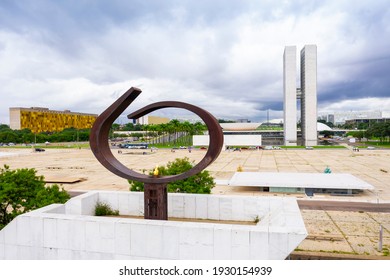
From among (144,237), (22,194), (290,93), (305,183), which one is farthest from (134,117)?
(290,93)

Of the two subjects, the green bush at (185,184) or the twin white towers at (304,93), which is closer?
the green bush at (185,184)

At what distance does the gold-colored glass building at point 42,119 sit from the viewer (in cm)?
14984

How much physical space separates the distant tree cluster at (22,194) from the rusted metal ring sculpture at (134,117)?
4.24 metres

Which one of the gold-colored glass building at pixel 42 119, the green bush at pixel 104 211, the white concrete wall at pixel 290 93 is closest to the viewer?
Result: the green bush at pixel 104 211

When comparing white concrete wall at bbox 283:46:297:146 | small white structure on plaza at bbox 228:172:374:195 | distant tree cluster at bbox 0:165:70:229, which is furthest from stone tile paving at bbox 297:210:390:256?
white concrete wall at bbox 283:46:297:146

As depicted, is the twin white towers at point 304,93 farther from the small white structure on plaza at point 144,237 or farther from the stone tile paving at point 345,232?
the small white structure on plaza at point 144,237

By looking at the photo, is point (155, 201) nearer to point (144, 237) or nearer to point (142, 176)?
point (142, 176)

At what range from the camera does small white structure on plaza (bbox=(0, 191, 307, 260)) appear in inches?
399

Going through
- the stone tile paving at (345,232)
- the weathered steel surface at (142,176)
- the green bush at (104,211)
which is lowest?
the stone tile paving at (345,232)

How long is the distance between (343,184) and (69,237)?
24459 millimetres

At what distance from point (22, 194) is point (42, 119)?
16077 centimetres

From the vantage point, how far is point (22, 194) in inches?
600

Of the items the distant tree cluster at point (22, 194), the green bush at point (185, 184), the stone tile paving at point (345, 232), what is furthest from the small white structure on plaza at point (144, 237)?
the green bush at point (185, 184)

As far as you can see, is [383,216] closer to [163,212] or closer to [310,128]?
[163,212]
